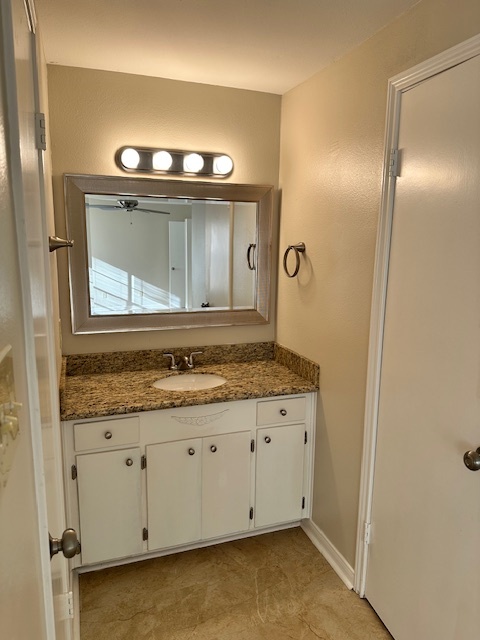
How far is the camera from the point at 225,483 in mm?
2092

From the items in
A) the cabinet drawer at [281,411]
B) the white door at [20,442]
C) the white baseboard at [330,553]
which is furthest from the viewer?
the cabinet drawer at [281,411]

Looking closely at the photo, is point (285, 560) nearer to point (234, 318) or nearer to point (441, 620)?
point (441, 620)

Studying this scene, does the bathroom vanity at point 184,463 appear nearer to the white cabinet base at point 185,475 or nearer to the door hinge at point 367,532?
the white cabinet base at point 185,475

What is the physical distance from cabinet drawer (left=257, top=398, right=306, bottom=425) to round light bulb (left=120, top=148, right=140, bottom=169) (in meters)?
1.34

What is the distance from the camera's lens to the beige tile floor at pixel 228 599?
5.72 ft

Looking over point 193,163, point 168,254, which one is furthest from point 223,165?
point 168,254

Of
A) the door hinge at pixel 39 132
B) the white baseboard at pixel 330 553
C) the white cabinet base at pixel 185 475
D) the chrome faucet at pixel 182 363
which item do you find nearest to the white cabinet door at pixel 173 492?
the white cabinet base at pixel 185 475

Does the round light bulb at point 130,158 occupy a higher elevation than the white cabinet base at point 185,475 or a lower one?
higher

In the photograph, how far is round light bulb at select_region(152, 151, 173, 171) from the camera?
7.14 feet

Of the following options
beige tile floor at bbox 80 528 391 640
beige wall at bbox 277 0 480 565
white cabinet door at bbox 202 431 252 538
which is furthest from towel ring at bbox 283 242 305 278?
beige tile floor at bbox 80 528 391 640

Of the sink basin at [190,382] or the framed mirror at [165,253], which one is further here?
the sink basin at [190,382]

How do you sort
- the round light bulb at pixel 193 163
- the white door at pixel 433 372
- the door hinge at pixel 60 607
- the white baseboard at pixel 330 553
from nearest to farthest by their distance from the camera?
the door hinge at pixel 60 607, the white door at pixel 433 372, the white baseboard at pixel 330 553, the round light bulb at pixel 193 163

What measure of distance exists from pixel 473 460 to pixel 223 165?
1.80 metres

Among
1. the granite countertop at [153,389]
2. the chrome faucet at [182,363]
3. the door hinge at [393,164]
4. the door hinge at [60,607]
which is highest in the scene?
the door hinge at [393,164]
